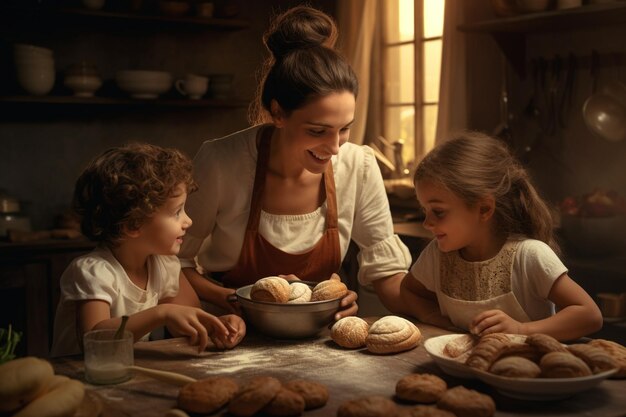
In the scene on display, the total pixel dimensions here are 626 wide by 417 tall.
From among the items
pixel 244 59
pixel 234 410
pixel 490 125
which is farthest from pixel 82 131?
pixel 234 410

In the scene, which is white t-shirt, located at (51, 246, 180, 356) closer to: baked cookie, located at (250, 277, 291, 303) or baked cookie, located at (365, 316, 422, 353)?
baked cookie, located at (250, 277, 291, 303)

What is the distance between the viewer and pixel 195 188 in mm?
2014

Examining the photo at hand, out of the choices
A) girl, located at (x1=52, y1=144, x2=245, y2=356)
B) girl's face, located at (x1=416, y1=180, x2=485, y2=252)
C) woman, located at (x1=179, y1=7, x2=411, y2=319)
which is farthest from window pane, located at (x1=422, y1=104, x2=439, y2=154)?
girl, located at (x1=52, y1=144, x2=245, y2=356)

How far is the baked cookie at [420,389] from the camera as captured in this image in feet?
4.28

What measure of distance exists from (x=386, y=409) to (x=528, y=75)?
2915 millimetres

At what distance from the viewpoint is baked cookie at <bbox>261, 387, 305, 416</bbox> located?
125 centimetres

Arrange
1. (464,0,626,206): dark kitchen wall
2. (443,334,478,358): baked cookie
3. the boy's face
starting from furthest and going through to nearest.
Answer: (464,0,626,206): dark kitchen wall
the boy's face
(443,334,478,358): baked cookie

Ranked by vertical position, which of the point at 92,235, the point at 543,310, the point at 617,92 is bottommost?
the point at 543,310

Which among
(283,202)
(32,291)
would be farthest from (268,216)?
(32,291)

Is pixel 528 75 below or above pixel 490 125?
above

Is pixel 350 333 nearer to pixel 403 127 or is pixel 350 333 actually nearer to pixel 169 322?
pixel 169 322

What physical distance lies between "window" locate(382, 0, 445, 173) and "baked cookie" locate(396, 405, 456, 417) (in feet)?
9.90

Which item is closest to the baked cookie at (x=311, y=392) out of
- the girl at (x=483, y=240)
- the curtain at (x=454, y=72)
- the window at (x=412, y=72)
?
the girl at (x=483, y=240)

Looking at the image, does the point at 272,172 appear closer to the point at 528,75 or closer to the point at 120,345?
the point at 120,345
